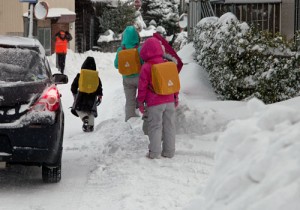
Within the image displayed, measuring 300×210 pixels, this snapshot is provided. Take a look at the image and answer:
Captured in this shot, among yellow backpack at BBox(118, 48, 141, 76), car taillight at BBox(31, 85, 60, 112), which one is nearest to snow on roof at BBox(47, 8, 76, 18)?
yellow backpack at BBox(118, 48, 141, 76)

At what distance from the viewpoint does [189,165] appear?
8672 millimetres

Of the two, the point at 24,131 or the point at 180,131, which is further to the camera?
the point at 180,131

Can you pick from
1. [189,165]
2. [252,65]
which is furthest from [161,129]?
[252,65]

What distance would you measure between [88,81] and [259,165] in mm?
9099

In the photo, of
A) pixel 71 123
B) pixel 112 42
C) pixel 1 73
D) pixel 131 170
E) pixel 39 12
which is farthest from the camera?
pixel 112 42

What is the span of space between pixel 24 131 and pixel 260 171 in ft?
13.6

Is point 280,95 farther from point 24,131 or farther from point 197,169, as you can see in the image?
point 24,131

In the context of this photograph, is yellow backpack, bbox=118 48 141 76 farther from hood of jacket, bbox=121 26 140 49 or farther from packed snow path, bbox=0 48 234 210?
packed snow path, bbox=0 48 234 210

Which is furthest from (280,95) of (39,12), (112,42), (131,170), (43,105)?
(112,42)

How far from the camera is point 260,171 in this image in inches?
140

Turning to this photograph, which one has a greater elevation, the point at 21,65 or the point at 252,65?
the point at 21,65

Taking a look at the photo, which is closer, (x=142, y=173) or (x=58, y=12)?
(x=142, y=173)

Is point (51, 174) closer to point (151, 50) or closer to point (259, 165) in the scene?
point (151, 50)

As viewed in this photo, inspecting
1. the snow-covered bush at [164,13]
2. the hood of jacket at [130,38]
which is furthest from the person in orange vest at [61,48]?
the snow-covered bush at [164,13]
